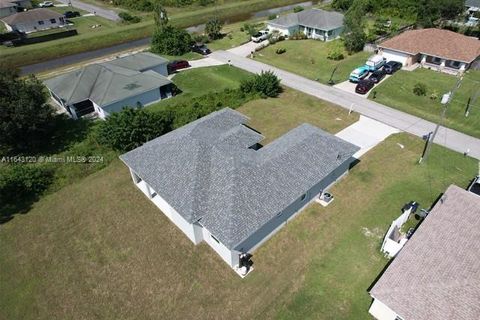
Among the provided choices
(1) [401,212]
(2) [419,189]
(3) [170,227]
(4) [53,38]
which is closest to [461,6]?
(2) [419,189]

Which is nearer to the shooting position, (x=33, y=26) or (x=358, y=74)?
(x=358, y=74)

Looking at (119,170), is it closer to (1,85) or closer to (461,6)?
(1,85)

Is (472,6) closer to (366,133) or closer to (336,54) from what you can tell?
(336,54)

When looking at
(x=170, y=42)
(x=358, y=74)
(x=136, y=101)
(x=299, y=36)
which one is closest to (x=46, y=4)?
(x=170, y=42)

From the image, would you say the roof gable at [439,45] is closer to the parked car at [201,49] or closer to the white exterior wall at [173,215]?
the parked car at [201,49]

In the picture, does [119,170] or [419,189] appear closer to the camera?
[419,189]

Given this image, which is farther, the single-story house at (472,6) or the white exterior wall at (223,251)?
the single-story house at (472,6)

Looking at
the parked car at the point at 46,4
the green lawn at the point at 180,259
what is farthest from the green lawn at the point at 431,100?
the parked car at the point at 46,4
